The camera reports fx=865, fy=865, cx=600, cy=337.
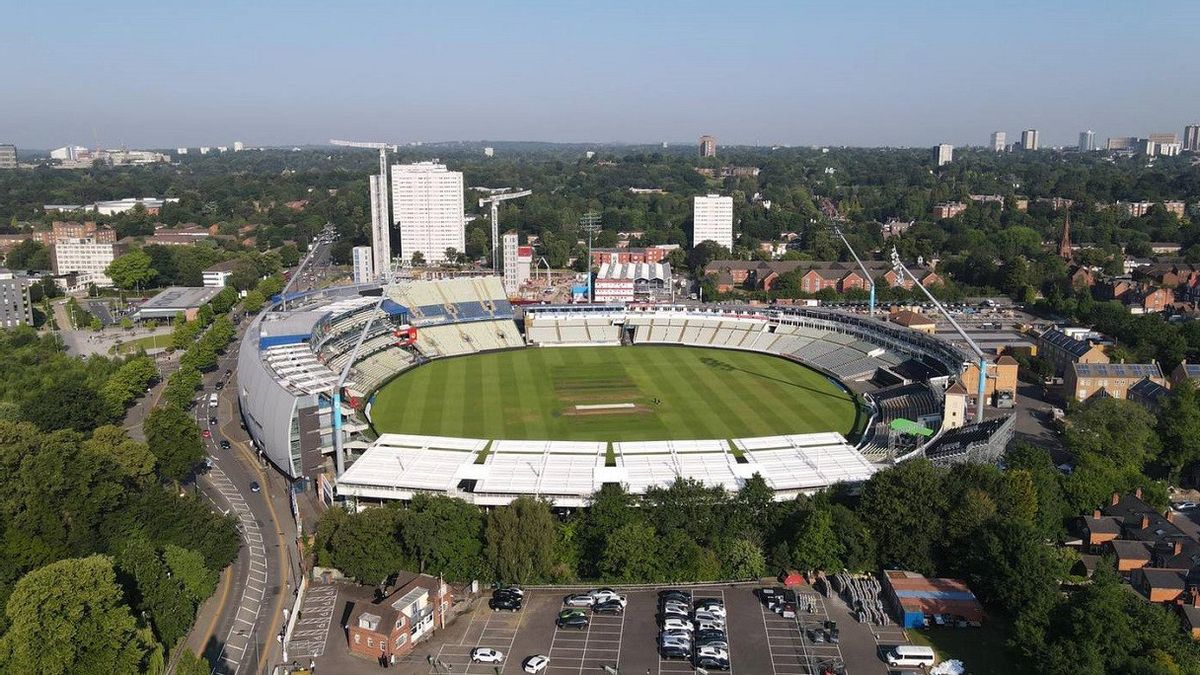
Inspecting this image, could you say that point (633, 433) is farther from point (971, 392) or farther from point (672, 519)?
point (971, 392)

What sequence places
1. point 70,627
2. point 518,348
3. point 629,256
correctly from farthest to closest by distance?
point 629,256, point 518,348, point 70,627

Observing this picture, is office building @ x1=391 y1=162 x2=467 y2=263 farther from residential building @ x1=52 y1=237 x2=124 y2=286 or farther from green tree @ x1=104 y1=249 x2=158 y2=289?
residential building @ x1=52 y1=237 x2=124 y2=286

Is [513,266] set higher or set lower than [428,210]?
lower

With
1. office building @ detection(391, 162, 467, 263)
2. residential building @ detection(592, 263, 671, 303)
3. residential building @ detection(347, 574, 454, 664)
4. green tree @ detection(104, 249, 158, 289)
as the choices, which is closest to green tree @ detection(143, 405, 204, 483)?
residential building @ detection(347, 574, 454, 664)

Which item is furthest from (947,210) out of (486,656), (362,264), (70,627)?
(70,627)

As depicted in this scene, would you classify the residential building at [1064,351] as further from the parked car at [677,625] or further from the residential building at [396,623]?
the residential building at [396,623]

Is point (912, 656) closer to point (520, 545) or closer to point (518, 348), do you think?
point (520, 545)
